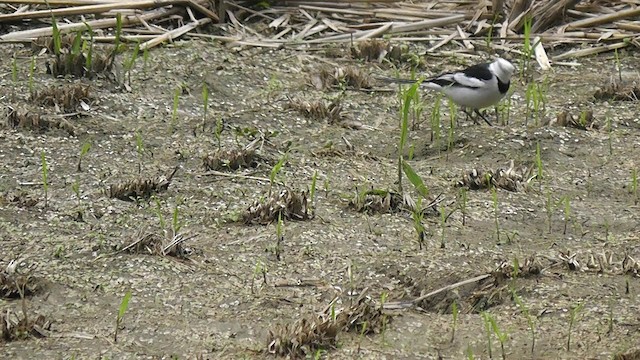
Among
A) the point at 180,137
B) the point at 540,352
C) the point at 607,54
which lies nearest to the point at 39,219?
the point at 180,137

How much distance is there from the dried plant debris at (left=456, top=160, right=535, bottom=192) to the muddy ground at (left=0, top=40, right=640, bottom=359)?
0.09 ft

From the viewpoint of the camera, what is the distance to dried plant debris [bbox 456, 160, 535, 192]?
5.48 m

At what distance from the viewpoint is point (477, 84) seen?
6.29m

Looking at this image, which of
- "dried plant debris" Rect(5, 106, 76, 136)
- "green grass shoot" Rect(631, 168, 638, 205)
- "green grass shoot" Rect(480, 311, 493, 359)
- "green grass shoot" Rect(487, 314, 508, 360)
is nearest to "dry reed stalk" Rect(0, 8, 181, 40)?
"dried plant debris" Rect(5, 106, 76, 136)

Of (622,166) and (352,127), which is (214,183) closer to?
(352,127)

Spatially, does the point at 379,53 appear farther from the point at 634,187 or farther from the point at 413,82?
the point at 634,187

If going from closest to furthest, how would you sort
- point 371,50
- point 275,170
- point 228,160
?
point 275,170 → point 228,160 → point 371,50

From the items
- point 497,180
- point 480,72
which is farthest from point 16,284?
point 480,72

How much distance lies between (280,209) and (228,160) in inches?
28.6

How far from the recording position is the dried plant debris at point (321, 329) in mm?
3926

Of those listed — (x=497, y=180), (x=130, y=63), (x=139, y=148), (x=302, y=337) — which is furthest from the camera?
(x=130, y=63)

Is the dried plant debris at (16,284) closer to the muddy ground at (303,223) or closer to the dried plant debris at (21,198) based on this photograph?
the muddy ground at (303,223)

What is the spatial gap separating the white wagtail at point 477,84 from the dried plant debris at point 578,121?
0.36m

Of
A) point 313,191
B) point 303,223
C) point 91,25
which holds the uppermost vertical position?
point 91,25
